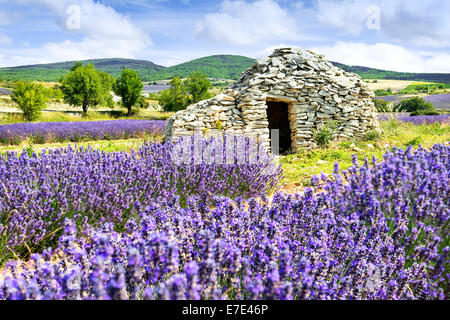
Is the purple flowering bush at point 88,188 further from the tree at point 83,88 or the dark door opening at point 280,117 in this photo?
the tree at point 83,88

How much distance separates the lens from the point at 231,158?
4641 millimetres

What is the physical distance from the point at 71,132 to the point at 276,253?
10.9m

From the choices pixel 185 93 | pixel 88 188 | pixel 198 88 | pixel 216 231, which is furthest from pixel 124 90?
pixel 216 231

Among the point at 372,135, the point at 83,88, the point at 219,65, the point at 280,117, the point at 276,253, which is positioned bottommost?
the point at 276,253

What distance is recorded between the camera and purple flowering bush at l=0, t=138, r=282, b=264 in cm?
245

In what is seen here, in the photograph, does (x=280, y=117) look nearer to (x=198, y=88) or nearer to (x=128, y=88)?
(x=198, y=88)

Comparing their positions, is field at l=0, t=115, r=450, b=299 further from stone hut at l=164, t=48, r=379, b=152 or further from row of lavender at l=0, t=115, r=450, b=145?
row of lavender at l=0, t=115, r=450, b=145

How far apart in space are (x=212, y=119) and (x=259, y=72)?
1.85 meters

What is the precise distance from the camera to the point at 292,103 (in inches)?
297

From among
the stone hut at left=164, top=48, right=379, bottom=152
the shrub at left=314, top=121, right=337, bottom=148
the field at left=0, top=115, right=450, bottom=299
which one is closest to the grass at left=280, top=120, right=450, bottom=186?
the shrub at left=314, top=121, right=337, bottom=148

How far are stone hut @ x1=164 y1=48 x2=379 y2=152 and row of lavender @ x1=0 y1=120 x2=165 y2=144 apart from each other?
428cm

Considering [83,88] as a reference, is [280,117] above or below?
below
